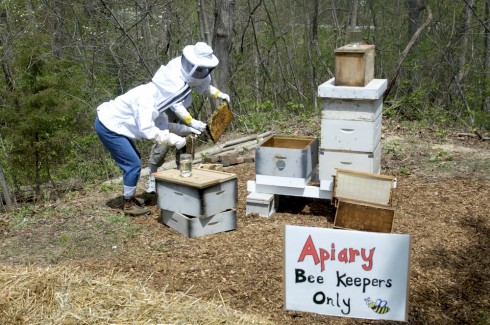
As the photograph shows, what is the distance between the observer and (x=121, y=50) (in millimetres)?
11828

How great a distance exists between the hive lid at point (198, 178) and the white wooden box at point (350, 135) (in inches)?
36.9

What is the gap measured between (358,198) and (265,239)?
0.93m

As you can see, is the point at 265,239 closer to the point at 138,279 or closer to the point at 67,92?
the point at 138,279

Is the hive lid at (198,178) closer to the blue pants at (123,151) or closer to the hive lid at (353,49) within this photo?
the blue pants at (123,151)

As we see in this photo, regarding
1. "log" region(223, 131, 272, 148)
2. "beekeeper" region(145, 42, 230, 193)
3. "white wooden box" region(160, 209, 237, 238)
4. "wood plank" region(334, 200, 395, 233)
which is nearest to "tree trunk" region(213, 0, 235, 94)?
"log" region(223, 131, 272, 148)

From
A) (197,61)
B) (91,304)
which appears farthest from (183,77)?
(91,304)

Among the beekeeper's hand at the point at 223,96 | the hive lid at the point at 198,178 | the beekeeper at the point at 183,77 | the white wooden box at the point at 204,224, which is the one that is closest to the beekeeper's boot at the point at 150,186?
the beekeeper at the point at 183,77

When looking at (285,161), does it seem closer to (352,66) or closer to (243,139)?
(352,66)

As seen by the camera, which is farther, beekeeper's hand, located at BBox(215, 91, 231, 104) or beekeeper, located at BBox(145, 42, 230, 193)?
beekeeper's hand, located at BBox(215, 91, 231, 104)

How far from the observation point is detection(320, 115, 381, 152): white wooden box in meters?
4.91

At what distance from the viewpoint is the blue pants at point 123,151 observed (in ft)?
17.9

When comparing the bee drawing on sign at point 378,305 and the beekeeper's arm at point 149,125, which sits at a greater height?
the beekeeper's arm at point 149,125

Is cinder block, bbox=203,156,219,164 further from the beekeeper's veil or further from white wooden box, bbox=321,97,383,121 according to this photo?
white wooden box, bbox=321,97,383,121

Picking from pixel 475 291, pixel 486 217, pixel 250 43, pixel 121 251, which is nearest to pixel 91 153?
pixel 250 43
